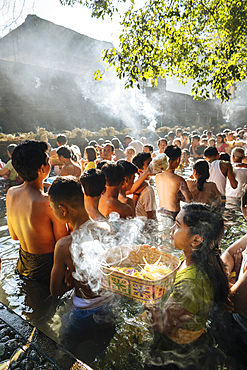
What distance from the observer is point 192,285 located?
1.70 meters

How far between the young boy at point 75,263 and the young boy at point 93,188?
388 millimetres

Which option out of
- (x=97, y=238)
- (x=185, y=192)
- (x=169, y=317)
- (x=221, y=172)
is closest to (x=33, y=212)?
(x=97, y=238)

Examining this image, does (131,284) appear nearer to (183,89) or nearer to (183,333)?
(183,333)

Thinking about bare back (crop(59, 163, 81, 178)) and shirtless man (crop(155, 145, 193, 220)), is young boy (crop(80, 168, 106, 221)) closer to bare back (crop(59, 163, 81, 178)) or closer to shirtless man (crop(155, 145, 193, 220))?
shirtless man (crop(155, 145, 193, 220))

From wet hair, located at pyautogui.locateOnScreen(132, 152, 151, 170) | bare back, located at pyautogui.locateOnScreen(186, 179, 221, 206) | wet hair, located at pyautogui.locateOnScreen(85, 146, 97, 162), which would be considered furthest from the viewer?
wet hair, located at pyautogui.locateOnScreen(85, 146, 97, 162)

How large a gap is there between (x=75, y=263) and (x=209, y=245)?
111 centimetres

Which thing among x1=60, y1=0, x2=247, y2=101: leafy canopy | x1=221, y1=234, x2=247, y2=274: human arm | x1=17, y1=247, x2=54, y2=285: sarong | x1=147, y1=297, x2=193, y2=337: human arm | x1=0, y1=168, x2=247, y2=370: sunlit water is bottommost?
x1=0, y1=168, x2=247, y2=370: sunlit water

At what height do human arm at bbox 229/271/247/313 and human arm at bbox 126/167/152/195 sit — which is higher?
human arm at bbox 126/167/152/195

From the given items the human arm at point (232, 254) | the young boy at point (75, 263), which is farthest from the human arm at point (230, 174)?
the young boy at point (75, 263)

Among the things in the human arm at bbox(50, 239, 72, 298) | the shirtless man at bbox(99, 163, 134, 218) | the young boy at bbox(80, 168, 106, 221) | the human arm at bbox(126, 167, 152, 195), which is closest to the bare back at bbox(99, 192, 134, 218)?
the shirtless man at bbox(99, 163, 134, 218)

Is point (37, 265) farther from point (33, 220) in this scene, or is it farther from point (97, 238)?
point (97, 238)

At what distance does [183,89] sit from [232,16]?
8350 centimetres

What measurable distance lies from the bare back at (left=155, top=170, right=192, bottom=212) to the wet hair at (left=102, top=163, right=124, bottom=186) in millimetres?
1685

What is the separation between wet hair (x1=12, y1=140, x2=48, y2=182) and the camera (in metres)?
2.66
